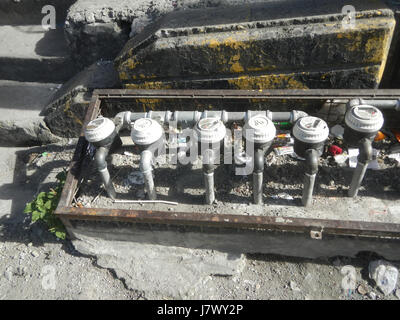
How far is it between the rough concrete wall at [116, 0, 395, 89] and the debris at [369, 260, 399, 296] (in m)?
1.89

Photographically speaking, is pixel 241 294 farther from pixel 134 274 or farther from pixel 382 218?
pixel 382 218

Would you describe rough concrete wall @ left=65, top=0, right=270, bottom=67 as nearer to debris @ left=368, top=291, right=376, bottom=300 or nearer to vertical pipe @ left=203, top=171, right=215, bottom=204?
vertical pipe @ left=203, top=171, right=215, bottom=204

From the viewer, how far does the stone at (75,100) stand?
4.67 metres

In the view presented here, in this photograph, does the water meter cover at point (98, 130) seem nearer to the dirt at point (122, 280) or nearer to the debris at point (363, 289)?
the dirt at point (122, 280)

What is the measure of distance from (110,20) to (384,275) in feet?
14.8

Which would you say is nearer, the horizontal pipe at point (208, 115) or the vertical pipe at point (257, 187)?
the vertical pipe at point (257, 187)

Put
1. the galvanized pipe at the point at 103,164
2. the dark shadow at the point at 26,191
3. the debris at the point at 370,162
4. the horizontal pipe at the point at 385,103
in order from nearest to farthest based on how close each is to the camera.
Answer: the galvanized pipe at the point at 103,164, the horizontal pipe at the point at 385,103, the debris at the point at 370,162, the dark shadow at the point at 26,191

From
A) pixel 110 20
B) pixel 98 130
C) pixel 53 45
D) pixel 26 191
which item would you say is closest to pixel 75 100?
pixel 26 191

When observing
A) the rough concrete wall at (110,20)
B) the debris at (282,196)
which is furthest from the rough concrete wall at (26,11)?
the debris at (282,196)

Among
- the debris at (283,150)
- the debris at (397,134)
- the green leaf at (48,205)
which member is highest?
the debris at (397,134)

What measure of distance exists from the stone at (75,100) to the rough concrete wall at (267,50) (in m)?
0.57

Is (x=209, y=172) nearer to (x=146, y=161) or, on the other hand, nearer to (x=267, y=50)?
(x=146, y=161)

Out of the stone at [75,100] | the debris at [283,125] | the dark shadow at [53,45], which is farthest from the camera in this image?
the dark shadow at [53,45]
